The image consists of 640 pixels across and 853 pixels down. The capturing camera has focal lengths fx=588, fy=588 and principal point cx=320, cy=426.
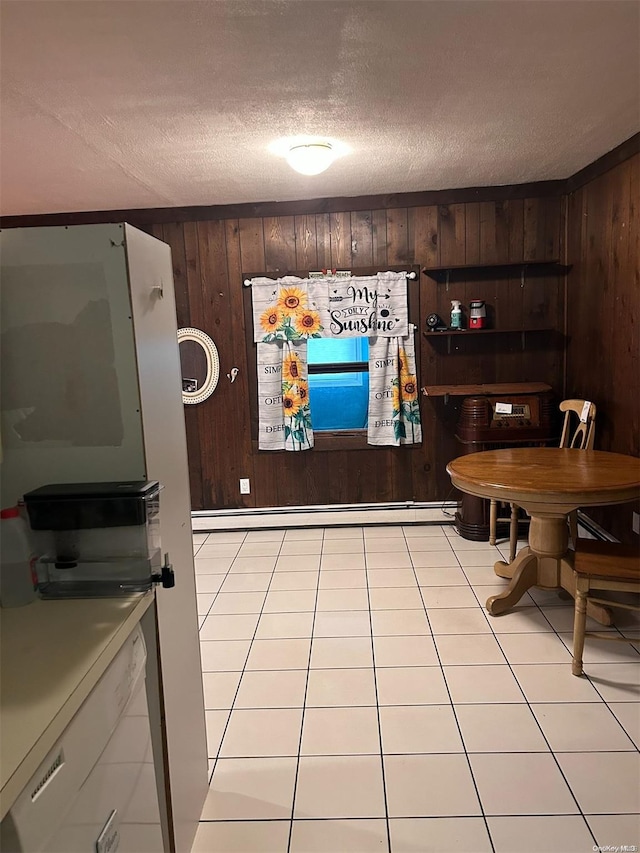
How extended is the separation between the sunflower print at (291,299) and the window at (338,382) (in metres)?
0.28

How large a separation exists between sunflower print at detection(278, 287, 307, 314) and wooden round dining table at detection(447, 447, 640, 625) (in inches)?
73.9

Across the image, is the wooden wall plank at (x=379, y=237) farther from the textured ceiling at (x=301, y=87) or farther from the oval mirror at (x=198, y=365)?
the oval mirror at (x=198, y=365)

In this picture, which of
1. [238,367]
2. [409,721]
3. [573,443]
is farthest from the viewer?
[238,367]

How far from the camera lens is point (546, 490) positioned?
2.52 meters

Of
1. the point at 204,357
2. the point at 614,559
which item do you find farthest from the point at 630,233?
the point at 204,357

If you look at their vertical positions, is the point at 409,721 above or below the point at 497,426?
below

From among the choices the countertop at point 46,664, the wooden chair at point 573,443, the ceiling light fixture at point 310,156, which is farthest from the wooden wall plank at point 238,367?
the countertop at point 46,664

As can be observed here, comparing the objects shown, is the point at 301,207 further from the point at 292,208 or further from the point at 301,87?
the point at 301,87

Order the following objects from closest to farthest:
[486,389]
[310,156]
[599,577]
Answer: [599,577]
[310,156]
[486,389]

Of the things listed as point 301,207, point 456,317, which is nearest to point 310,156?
point 301,207

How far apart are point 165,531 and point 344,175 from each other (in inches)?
111

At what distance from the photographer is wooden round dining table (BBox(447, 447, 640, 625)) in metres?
2.54

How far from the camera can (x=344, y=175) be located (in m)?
3.68

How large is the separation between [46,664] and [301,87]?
2.18 m
